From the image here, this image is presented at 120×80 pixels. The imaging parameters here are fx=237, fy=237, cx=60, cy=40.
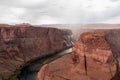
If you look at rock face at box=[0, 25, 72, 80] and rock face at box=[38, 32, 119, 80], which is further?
rock face at box=[0, 25, 72, 80]

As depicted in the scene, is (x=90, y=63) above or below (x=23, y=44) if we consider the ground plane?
above

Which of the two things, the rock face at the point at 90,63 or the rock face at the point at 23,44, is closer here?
the rock face at the point at 90,63

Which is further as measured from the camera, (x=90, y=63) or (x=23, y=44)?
(x=23, y=44)

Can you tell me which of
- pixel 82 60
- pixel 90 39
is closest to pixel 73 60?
pixel 82 60

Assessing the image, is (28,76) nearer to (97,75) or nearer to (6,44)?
(6,44)
